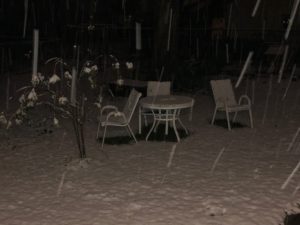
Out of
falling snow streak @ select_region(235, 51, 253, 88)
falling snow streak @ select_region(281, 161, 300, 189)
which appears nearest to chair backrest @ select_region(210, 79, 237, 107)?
falling snow streak @ select_region(281, 161, 300, 189)

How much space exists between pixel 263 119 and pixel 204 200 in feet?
15.1

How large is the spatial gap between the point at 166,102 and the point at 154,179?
214cm

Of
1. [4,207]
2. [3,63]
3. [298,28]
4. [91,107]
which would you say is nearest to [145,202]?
[4,207]

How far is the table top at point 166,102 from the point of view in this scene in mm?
7863

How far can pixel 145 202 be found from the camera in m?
5.46

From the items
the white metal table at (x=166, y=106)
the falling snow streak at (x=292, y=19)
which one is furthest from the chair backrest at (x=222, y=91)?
the falling snow streak at (x=292, y=19)

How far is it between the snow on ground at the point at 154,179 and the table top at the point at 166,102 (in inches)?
23.4

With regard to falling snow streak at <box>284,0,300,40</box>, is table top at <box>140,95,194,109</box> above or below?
below

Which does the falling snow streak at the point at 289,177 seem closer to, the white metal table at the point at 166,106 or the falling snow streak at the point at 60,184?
the white metal table at the point at 166,106

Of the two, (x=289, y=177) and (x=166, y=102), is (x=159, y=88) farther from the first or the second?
(x=289, y=177)

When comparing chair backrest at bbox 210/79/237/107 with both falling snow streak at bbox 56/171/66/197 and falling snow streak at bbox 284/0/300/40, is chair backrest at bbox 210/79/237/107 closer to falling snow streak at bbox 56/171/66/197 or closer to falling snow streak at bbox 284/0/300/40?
falling snow streak at bbox 56/171/66/197

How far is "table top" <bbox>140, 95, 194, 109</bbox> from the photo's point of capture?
7.86 meters

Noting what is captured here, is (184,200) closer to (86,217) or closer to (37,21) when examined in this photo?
(86,217)

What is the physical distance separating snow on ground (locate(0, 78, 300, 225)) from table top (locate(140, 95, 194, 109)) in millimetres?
594
